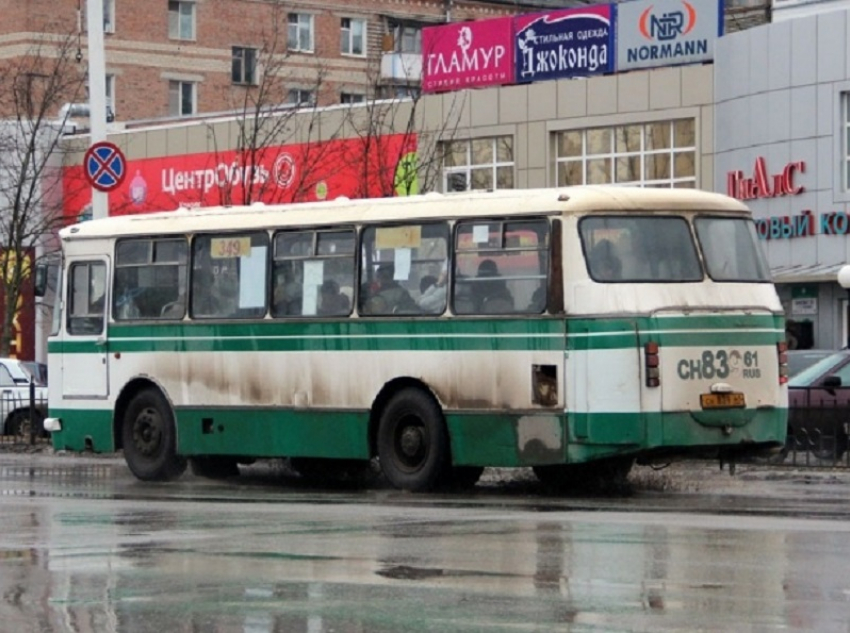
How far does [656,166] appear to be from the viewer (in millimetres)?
49188

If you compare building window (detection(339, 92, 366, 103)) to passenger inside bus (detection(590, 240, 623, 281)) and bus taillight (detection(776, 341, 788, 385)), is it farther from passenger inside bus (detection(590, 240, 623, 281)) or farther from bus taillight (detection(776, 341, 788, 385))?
passenger inside bus (detection(590, 240, 623, 281))

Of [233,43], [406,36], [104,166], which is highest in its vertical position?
[406,36]

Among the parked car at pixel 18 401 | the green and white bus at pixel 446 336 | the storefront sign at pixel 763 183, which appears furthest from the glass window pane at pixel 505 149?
the green and white bus at pixel 446 336

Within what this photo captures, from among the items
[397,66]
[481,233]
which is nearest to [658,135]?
[481,233]

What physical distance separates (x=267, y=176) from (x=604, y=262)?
35093mm

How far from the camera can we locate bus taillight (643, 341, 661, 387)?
1952cm

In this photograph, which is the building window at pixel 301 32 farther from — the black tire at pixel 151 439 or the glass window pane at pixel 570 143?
the black tire at pixel 151 439

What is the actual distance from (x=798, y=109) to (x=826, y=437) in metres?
19.1

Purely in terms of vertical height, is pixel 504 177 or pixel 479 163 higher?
pixel 479 163

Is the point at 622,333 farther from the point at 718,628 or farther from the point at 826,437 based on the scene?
the point at 718,628

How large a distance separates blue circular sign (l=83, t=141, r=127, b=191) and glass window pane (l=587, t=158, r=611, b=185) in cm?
2191

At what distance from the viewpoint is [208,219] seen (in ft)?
76.5

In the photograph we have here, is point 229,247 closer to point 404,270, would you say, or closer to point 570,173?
point 404,270

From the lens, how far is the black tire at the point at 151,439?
23.6 m
